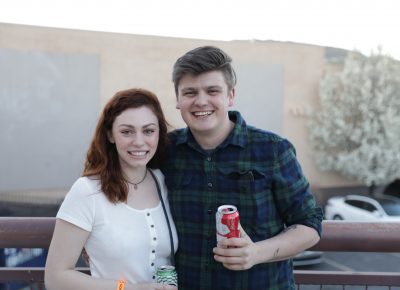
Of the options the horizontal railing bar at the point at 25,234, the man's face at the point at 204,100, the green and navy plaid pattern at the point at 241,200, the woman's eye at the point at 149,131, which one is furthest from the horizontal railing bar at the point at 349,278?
the horizontal railing bar at the point at 25,234

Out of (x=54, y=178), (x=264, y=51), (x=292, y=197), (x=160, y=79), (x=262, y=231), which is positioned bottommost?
(x=54, y=178)

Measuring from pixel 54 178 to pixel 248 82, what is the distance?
8819 millimetres

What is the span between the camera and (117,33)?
1778 cm

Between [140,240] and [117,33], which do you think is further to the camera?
[117,33]

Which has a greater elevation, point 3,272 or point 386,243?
Answer: point 386,243

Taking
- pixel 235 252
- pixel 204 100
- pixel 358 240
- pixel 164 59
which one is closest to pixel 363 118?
pixel 164 59

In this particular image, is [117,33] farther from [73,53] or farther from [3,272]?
[3,272]

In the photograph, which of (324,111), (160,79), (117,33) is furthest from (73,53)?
(324,111)

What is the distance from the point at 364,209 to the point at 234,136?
14.6 metres

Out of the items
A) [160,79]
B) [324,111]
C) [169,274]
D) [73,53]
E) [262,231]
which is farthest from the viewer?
[324,111]

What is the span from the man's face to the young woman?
0.16 m

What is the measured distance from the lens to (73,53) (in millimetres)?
17125

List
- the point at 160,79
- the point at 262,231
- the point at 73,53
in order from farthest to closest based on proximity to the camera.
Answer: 1. the point at 160,79
2. the point at 73,53
3. the point at 262,231

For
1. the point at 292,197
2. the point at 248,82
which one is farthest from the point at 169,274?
the point at 248,82
